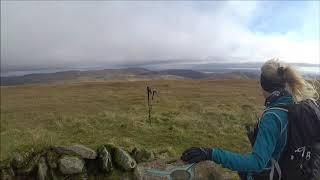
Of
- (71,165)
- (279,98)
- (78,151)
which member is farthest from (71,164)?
(279,98)

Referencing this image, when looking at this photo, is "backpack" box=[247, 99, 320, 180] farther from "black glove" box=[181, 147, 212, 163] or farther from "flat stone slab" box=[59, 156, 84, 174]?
"flat stone slab" box=[59, 156, 84, 174]

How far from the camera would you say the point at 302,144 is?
329cm

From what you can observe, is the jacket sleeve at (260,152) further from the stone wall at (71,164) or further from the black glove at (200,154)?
the stone wall at (71,164)

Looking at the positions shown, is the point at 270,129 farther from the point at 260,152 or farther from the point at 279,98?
the point at 279,98

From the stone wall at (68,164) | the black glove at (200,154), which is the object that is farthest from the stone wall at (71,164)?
the black glove at (200,154)

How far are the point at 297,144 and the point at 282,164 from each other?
0.65ft

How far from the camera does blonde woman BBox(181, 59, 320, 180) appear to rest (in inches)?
125

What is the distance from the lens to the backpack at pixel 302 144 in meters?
3.25

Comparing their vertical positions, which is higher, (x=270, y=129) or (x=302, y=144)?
(x=270, y=129)

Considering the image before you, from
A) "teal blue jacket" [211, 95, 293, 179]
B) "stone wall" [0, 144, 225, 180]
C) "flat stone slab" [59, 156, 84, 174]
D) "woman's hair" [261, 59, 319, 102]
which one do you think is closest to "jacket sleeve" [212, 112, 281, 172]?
"teal blue jacket" [211, 95, 293, 179]

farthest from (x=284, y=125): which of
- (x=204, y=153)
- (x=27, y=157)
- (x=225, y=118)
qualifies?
(x=225, y=118)

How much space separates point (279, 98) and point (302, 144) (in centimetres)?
34

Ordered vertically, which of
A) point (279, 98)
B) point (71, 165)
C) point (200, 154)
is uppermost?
point (279, 98)

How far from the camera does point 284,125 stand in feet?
10.6
